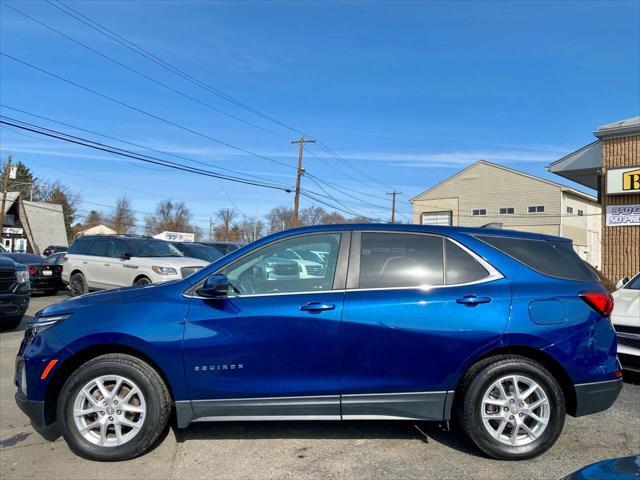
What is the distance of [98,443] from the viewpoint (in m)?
3.60

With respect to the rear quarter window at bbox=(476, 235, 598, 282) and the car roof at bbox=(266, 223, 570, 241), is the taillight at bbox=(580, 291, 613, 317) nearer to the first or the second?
the rear quarter window at bbox=(476, 235, 598, 282)

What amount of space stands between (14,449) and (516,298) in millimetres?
4119

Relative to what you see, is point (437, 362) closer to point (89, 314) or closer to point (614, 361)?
point (614, 361)

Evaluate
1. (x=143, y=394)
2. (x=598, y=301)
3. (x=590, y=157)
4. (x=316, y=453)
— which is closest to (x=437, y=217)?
(x=590, y=157)

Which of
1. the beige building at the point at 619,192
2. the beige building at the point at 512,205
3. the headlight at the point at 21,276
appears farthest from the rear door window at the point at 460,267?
the beige building at the point at 512,205

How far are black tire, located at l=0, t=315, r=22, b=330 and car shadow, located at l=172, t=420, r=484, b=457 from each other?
18.8 feet

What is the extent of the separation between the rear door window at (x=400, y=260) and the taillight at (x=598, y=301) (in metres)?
1.12

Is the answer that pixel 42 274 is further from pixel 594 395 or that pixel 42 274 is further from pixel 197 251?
pixel 594 395

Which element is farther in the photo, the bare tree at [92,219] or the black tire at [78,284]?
the bare tree at [92,219]

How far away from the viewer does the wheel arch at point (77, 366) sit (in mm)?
3615

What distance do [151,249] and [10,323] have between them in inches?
173

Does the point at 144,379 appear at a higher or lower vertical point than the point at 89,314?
lower

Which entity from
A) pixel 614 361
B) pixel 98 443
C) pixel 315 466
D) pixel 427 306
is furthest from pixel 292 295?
pixel 614 361

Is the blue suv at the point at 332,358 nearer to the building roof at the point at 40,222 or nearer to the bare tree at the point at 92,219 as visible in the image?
the building roof at the point at 40,222
